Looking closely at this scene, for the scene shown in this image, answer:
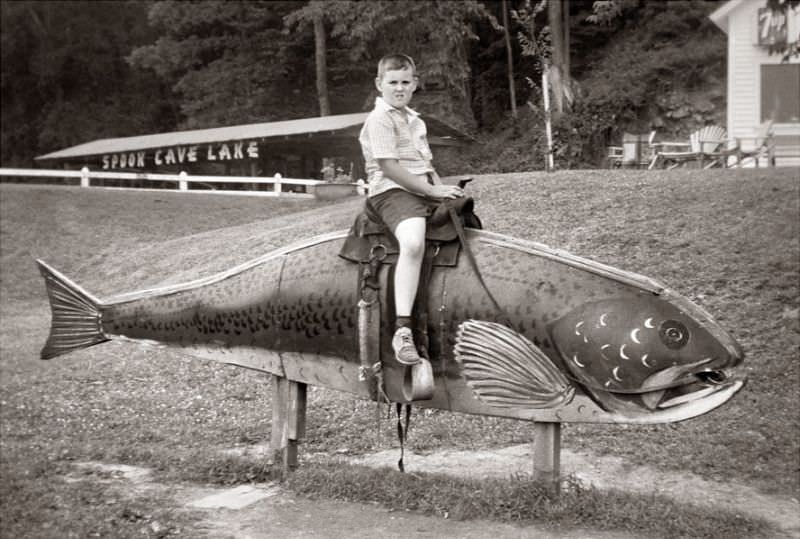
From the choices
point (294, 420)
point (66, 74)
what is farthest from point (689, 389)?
point (66, 74)

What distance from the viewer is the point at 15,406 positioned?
27.6 ft

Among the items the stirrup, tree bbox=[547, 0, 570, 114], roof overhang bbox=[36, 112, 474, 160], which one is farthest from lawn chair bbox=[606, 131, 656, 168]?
the stirrup

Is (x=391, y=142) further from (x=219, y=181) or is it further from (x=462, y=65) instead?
(x=462, y=65)

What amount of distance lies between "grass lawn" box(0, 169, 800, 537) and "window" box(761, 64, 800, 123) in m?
8.91

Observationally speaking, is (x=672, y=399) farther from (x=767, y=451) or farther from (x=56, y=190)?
(x=56, y=190)

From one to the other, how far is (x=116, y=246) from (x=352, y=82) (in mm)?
10087

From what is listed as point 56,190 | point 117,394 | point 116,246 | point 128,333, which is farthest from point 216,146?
point 128,333

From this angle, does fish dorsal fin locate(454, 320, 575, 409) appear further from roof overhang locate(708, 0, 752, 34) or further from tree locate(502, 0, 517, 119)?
tree locate(502, 0, 517, 119)

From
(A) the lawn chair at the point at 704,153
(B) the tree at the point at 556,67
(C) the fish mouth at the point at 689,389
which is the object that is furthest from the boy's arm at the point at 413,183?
(B) the tree at the point at 556,67

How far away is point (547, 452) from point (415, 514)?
0.83 m

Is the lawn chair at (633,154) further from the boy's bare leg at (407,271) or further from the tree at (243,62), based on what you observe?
the boy's bare leg at (407,271)

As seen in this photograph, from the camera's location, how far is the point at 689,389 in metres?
4.44

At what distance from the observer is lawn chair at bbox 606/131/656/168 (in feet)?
70.3

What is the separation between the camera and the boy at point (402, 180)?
15.9ft
